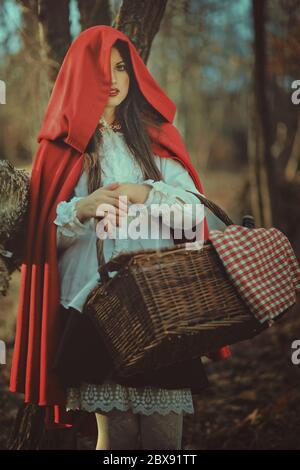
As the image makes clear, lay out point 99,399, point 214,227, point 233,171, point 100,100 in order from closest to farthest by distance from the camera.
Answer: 1. point 99,399
2. point 100,100
3. point 214,227
4. point 233,171

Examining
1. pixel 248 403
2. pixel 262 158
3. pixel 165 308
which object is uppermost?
pixel 262 158

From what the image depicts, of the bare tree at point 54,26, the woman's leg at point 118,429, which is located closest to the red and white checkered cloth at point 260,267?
the woman's leg at point 118,429

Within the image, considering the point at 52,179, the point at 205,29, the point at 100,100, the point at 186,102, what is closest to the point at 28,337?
the point at 52,179

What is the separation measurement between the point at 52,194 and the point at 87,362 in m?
0.58

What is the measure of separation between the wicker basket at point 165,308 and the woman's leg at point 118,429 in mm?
229

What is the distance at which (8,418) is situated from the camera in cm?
290

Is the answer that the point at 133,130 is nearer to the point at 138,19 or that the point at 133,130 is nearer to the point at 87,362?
the point at 138,19

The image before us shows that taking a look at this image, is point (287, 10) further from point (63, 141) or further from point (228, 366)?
point (228, 366)

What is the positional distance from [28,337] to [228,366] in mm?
1862

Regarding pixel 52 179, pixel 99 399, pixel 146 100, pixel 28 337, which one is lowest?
pixel 99 399

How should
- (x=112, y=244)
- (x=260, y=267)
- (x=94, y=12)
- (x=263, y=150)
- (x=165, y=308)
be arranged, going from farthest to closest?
(x=263, y=150) → (x=94, y=12) → (x=112, y=244) → (x=260, y=267) → (x=165, y=308)

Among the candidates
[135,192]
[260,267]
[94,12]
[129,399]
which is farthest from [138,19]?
[129,399]

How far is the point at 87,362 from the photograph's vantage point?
2.12 metres

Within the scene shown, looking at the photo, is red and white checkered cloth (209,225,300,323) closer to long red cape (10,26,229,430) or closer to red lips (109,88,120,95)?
long red cape (10,26,229,430)
